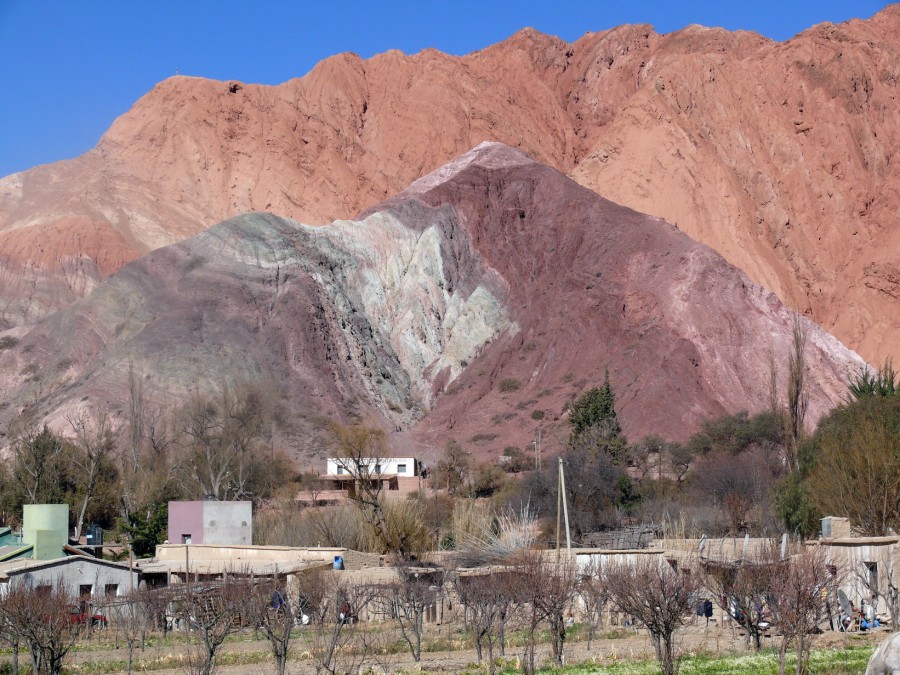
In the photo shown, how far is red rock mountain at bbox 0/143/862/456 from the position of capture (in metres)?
86.0

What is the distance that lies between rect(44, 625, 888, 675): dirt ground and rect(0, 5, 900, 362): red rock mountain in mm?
81011

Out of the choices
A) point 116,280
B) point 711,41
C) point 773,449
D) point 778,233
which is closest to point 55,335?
point 116,280

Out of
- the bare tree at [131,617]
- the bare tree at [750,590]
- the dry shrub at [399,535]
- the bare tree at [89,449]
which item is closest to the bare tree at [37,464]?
the bare tree at [89,449]

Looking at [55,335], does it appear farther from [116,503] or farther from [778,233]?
[778,233]

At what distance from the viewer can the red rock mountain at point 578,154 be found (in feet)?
383

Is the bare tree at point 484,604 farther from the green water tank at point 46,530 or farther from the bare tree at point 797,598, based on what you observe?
the green water tank at point 46,530

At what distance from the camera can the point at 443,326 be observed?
101 meters

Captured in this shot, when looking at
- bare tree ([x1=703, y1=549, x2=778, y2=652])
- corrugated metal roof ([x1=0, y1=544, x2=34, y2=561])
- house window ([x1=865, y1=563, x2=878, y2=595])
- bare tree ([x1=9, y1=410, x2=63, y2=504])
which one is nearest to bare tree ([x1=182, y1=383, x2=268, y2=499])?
bare tree ([x1=9, y1=410, x2=63, y2=504])

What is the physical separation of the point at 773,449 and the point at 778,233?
51.3 metres

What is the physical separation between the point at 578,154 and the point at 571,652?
123 meters

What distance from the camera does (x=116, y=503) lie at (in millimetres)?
66875

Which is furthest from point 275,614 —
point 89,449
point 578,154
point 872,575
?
point 578,154

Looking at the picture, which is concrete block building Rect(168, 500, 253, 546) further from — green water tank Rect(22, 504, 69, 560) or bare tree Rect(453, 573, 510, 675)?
bare tree Rect(453, 573, 510, 675)

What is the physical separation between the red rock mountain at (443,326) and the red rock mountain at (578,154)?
17.1 meters
